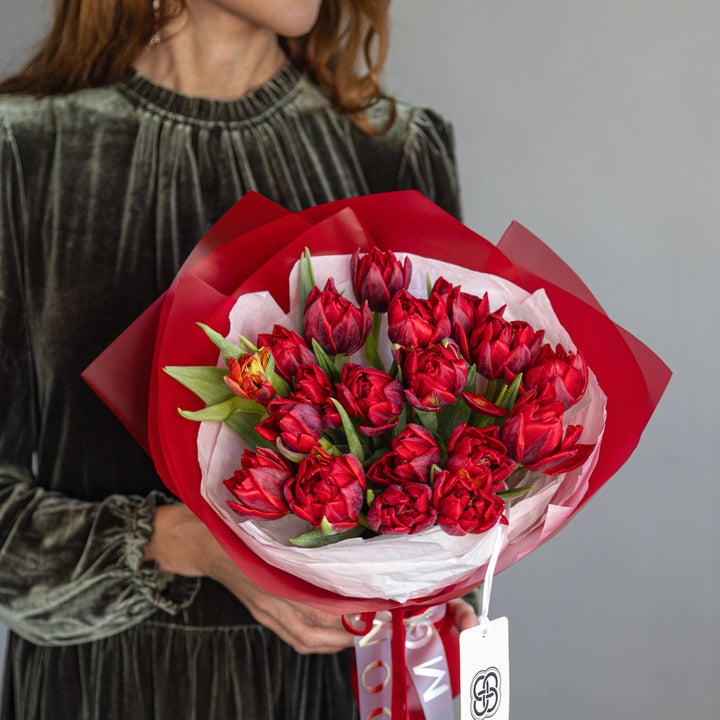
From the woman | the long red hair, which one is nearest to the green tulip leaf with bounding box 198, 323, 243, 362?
the woman

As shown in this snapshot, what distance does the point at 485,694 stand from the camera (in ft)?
2.04

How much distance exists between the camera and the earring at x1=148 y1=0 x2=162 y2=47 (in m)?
0.98

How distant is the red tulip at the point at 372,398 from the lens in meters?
0.54

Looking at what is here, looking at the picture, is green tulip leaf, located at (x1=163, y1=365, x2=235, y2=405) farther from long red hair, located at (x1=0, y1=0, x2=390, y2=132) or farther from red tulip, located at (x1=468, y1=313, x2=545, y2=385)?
long red hair, located at (x1=0, y1=0, x2=390, y2=132)

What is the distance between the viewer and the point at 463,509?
520 mm

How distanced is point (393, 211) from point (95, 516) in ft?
1.48

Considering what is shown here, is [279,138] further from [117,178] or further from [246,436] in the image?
Result: [246,436]

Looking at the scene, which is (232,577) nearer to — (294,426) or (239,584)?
(239,584)

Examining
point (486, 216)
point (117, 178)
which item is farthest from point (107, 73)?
point (486, 216)

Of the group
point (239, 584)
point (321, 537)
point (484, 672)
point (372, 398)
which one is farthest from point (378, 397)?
point (239, 584)

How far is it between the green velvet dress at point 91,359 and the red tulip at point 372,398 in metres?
0.41

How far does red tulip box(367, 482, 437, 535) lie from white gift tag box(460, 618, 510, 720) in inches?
5.1

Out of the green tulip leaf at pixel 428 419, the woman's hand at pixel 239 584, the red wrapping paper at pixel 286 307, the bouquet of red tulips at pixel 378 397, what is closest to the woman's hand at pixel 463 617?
the woman's hand at pixel 239 584

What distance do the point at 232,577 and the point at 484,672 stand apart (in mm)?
291
